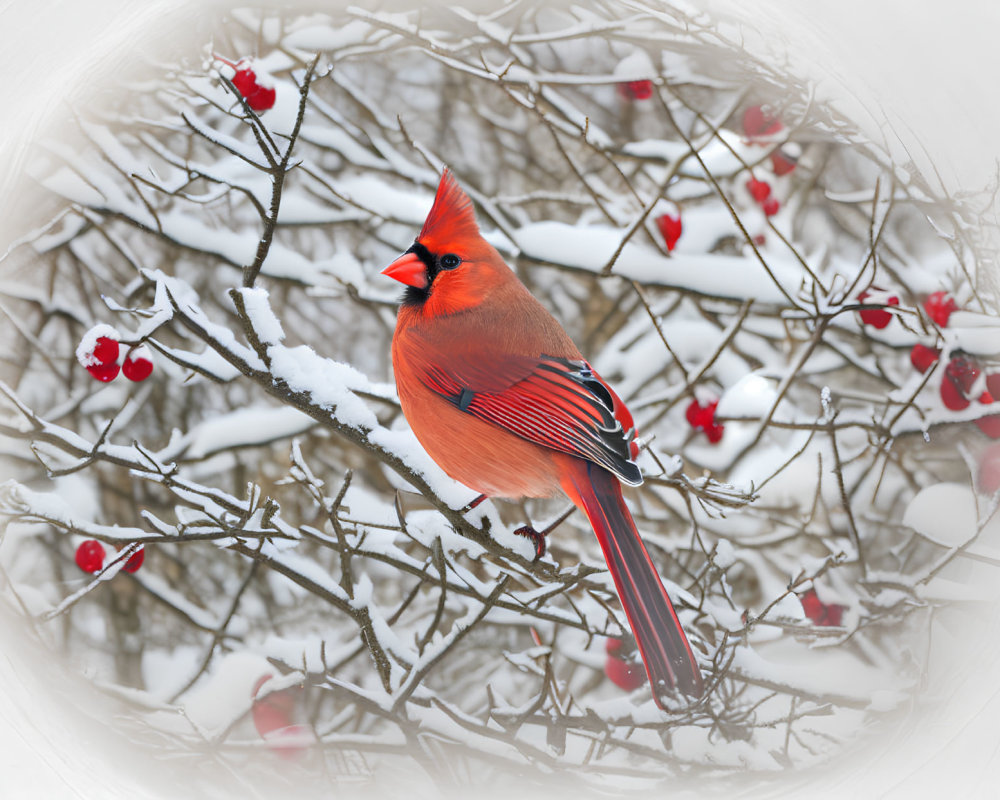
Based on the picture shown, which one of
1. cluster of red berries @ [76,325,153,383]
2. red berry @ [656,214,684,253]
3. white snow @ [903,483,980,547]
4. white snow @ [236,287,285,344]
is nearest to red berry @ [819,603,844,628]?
white snow @ [903,483,980,547]

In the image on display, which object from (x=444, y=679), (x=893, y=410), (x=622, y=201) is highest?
(x=622, y=201)

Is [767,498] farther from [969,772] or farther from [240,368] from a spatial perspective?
[240,368]

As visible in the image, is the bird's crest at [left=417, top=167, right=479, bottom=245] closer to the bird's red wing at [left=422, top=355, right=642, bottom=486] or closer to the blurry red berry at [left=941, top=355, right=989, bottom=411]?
the bird's red wing at [left=422, top=355, right=642, bottom=486]

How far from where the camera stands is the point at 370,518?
3.22ft

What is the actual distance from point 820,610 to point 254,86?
34.6 inches

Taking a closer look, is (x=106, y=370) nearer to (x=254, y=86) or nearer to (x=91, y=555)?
(x=91, y=555)

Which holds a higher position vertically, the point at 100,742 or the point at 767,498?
the point at 767,498

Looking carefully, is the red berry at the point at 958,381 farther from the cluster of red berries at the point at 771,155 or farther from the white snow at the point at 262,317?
the white snow at the point at 262,317

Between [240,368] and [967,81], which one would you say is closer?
[240,368]

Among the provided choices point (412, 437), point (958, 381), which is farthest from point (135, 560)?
point (958, 381)

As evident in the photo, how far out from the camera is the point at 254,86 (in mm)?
993

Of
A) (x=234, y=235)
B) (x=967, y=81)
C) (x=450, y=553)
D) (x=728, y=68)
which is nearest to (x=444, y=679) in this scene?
(x=450, y=553)

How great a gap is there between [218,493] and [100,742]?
0.35 metres

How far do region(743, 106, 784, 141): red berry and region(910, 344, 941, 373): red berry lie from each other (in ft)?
1.00
